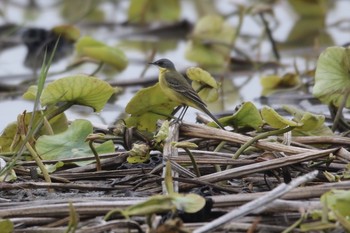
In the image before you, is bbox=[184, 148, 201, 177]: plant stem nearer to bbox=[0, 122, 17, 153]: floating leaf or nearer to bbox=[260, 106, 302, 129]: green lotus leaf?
bbox=[260, 106, 302, 129]: green lotus leaf

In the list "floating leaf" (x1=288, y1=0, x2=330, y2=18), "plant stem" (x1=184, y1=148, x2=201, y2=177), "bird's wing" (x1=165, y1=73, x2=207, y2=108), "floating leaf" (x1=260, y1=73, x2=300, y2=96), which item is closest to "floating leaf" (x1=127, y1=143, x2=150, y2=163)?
"plant stem" (x1=184, y1=148, x2=201, y2=177)

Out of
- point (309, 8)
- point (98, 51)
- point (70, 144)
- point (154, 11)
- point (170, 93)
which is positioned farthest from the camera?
point (154, 11)

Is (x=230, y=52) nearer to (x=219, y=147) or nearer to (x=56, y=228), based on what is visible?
(x=219, y=147)

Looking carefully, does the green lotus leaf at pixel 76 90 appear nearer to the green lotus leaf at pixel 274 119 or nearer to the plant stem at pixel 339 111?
the green lotus leaf at pixel 274 119

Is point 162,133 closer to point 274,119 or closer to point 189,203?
point 274,119

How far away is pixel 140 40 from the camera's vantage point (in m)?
8.77

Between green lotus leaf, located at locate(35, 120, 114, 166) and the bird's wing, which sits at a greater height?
the bird's wing

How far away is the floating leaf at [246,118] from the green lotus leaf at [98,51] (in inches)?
99.2

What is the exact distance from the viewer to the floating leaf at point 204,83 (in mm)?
4113

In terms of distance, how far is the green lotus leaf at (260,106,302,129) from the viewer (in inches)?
140

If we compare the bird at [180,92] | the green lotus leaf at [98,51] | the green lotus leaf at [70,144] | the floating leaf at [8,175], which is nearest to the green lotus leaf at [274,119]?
the bird at [180,92]

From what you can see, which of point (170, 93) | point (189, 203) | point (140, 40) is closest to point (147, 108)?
point (170, 93)

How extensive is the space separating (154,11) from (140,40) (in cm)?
143

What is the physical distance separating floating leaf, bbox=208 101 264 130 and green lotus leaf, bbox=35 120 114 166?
1.59 ft
